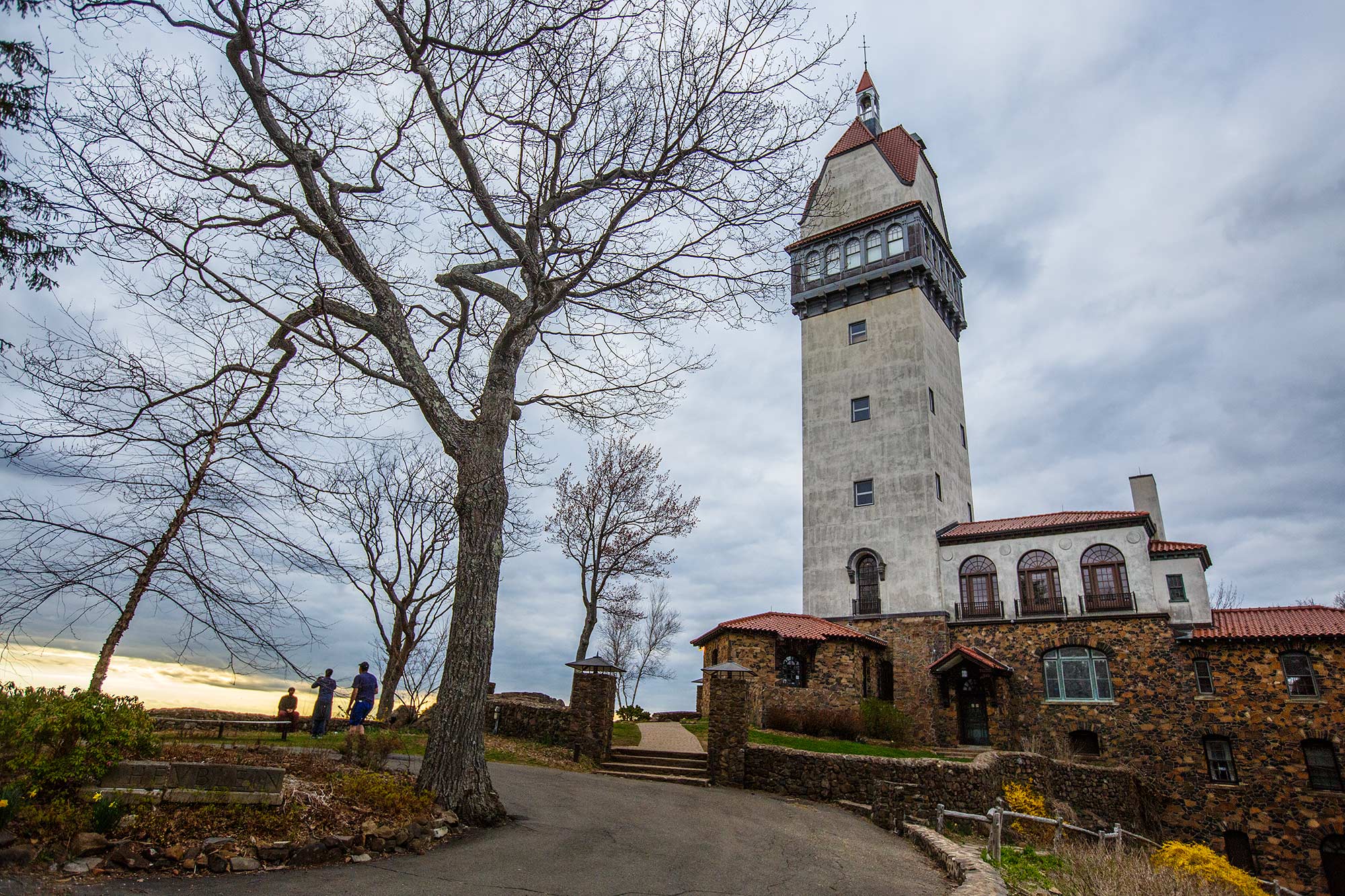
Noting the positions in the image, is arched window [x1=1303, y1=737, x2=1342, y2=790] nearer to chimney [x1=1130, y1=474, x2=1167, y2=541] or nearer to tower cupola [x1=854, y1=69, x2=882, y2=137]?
chimney [x1=1130, y1=474, x2=1167, y2=541]

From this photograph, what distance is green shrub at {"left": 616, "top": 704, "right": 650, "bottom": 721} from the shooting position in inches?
1292

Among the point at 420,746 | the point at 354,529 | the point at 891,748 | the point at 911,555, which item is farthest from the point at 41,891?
the point at 911,555

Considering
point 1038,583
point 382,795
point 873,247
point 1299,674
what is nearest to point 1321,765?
point 1299,674

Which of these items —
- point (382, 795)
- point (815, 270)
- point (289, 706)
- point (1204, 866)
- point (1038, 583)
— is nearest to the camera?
point (382, 795)

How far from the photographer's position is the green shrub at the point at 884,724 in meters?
23.6

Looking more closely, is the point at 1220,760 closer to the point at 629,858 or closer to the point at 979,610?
the point at 979,610

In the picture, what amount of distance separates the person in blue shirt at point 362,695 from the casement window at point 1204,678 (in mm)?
27285

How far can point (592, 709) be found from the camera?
17.7 m

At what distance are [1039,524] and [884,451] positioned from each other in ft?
22.7

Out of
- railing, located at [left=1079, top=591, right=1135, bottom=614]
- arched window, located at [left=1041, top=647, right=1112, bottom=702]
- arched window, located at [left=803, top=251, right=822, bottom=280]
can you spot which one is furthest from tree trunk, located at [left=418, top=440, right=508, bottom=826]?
arched window, located at [left=803, top=251, right=822, bottom=280]

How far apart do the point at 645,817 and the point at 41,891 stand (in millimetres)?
7565

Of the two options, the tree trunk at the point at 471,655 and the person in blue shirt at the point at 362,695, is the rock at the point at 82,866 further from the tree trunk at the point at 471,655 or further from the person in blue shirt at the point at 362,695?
the person in blue shirt at the point at 362,695

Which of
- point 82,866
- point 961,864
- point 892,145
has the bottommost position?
point 961,864

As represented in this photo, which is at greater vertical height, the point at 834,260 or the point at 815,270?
the point at 834,260
